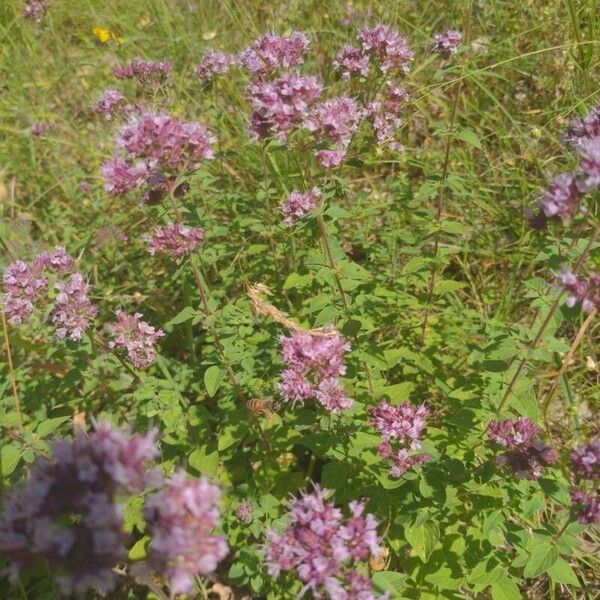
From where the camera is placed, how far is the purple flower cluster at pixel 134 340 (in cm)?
311

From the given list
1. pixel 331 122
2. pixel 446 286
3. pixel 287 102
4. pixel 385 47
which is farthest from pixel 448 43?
pixel 446 286

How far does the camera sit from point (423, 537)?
2.76 m

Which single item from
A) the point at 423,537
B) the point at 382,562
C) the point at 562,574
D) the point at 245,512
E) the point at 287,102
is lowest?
the point at 382,562

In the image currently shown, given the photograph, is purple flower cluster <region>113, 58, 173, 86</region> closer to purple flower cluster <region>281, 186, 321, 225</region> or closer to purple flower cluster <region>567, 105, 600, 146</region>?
purple flower cluster <region>281, 186, 321, 225</region>

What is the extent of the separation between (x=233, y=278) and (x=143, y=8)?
4.61 meters

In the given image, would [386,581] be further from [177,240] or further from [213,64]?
[213,64]

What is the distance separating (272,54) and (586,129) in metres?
1.81

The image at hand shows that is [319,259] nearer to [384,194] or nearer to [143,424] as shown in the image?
[143,424]

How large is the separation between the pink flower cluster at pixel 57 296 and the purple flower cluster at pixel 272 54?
5.13 ft

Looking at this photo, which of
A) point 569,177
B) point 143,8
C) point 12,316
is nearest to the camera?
point 569,177

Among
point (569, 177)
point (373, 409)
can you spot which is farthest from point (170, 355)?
point (569, 177)

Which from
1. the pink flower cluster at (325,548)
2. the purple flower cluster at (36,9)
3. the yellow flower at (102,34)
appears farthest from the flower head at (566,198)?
the yellow flower at (102,34)

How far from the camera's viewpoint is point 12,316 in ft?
10.2

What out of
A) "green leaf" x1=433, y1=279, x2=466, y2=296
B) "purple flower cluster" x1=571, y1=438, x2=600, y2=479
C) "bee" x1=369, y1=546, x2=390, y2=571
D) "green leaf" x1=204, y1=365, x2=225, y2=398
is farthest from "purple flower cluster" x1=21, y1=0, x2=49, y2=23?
"purple flower cluster" x1=571, y1=438, x2=600, y2=479
